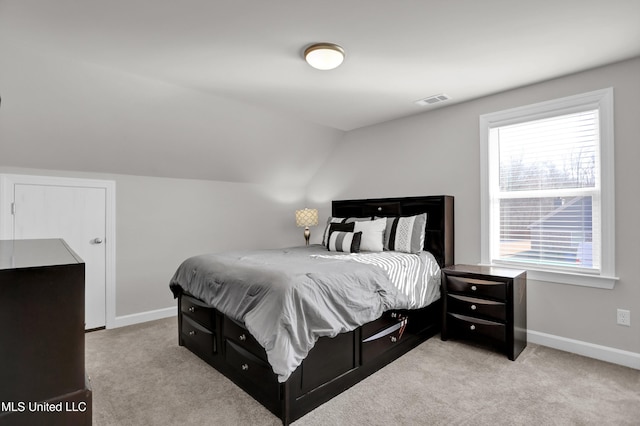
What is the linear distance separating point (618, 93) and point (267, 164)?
3630mm

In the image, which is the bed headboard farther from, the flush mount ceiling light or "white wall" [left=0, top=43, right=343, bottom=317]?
the flush mount ceiling light

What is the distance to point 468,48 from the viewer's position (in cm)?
241

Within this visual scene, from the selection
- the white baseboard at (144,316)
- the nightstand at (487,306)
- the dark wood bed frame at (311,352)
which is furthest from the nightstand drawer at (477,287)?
the white baseboard at (144,316)

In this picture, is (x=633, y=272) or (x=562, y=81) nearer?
(x=633, y=272)

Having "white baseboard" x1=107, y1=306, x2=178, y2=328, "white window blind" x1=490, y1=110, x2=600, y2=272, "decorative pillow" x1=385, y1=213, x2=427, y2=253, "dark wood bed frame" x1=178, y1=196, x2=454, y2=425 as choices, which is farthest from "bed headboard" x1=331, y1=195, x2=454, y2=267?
"white baseboard" x1=107, y1=306, x2=178, y2=328

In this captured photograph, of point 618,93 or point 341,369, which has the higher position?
point 618,93

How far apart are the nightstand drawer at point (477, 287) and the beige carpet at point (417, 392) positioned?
50 cm

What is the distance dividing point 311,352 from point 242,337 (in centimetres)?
50

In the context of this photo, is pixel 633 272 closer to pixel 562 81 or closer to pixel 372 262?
pixel 562 81

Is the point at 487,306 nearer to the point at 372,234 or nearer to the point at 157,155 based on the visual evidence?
the point at 372,234

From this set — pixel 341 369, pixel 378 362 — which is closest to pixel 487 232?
pixel 378 362

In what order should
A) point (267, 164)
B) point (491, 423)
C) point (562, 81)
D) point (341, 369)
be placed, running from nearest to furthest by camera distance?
point (491, 423) → point (341, 369) → point (562, 81) → point (267, 164)

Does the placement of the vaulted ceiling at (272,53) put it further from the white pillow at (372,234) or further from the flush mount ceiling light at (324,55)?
the white pillow at (372,234)

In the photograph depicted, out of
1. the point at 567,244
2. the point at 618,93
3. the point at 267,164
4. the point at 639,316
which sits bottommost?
the point at 639,316
